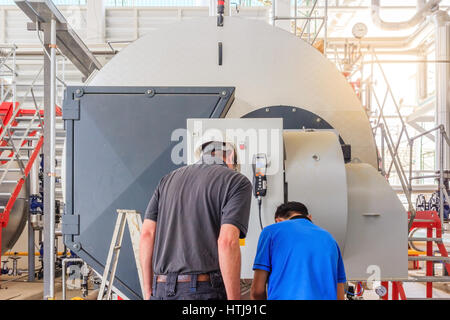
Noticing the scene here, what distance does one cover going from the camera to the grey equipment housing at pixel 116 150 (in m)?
2.92

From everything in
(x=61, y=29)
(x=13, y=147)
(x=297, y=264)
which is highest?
(x=61, y=29)

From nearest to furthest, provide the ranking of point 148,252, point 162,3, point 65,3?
1. point 148,252
2. point 65,3
3. point 162,3

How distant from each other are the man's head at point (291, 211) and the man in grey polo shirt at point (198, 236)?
0.42m

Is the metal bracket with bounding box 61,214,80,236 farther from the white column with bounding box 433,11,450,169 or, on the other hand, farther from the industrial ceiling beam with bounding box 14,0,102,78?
the white column with bounding box 433,11,450,169

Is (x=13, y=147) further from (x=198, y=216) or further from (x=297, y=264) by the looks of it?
(x=297, y=264)

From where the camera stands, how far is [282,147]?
→ 8.84ft

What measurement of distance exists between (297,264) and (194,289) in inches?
22.8

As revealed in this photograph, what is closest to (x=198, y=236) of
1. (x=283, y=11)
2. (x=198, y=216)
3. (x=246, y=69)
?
(x=198, y=216)

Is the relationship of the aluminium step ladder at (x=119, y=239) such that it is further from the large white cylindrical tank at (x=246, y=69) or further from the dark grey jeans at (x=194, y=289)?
the large white cylindrical tank at (x=246, y=69)

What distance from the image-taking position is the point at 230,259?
195 cm

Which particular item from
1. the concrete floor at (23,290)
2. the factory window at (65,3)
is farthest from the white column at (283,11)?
the factory window at (65,3)

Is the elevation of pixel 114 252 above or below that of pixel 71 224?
below

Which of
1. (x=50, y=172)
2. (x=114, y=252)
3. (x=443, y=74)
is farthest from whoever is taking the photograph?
(x=443, y=74)
